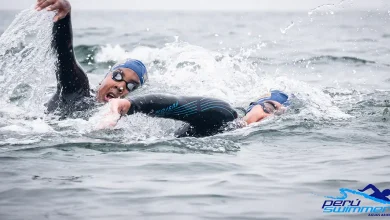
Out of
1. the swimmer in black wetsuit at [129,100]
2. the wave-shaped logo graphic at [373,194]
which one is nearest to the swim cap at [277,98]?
the swimmer in black wetsuit at [129,100]

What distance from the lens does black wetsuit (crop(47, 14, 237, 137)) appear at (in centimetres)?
650

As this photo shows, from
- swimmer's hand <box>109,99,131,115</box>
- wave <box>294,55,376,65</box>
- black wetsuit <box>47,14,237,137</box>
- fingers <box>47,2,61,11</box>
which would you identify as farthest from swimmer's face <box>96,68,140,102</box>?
wave <box>294,55,376,65</box>

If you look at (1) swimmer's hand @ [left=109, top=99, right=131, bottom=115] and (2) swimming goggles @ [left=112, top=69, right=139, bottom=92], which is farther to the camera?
(2) swimming goggles @ [left=112, top=69, right=139, bottom=92]

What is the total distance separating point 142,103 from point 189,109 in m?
0.71

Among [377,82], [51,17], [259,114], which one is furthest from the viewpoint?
[377,82]

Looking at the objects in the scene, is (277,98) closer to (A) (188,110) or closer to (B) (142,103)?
(A) (188,110)

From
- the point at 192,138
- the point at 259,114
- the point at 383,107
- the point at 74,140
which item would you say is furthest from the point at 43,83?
the point at 383,107

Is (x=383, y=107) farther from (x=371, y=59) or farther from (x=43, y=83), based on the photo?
(x=371, y=59)

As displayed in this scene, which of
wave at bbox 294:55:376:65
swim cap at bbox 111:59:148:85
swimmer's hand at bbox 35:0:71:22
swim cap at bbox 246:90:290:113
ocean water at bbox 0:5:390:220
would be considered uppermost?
wave at bbox 294:55:376:65

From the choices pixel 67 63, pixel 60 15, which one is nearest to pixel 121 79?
pixel 67 63

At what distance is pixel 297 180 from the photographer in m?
5.75

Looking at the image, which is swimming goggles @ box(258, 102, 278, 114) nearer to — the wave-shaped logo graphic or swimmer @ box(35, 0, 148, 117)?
swimmer @ box(35, 0, 148, 117)

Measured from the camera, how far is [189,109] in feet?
22.3

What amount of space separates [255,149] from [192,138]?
75cm
